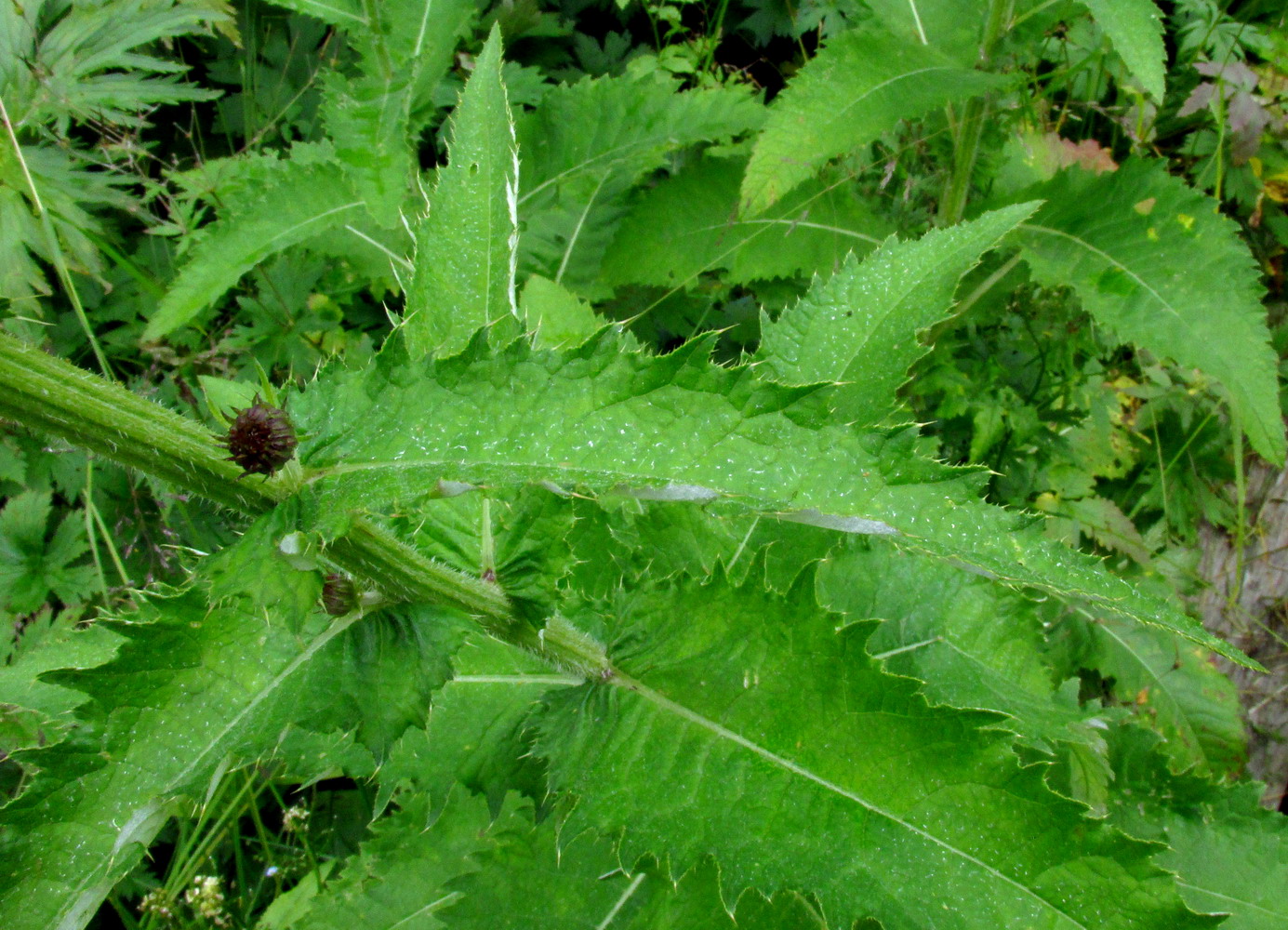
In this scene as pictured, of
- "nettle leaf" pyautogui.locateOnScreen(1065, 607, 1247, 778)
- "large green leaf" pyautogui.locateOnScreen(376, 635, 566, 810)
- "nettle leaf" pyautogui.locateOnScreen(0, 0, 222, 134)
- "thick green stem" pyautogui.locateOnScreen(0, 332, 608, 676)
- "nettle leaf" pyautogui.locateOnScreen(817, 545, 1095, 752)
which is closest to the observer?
"thick green stem" pyautogui.locateOnScreen(0, 332, 608, 676)

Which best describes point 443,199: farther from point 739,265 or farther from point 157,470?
point 739,265

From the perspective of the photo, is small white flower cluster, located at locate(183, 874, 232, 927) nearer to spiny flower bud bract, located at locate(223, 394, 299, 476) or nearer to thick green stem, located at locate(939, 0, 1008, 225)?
spiny flower bud bract, located at locate(223, 394, 299, 476)

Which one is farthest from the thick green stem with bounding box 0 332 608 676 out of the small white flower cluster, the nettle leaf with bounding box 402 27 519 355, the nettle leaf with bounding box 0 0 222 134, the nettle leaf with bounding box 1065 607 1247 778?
the nettle leaf with bounding box 0 0 222 134

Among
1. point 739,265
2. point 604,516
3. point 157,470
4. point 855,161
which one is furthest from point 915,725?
point 855,161

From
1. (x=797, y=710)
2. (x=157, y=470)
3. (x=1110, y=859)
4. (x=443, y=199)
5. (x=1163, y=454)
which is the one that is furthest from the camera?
(x=1163, y=454)

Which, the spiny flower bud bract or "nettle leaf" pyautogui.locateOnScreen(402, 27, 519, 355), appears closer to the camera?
the spiny flower bud bract

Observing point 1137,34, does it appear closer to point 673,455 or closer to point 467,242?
point 467,242
